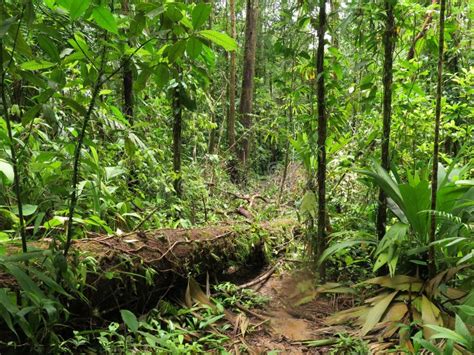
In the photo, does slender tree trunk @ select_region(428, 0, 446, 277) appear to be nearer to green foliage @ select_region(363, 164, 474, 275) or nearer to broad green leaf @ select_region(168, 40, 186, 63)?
green foliage @ select_region(363, 164, 474, 275)

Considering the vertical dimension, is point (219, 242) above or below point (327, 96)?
below

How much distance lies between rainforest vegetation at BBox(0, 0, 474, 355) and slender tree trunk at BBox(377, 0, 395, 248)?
0.05 ft

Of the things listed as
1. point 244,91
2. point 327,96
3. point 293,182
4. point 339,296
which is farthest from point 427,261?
point 244,91

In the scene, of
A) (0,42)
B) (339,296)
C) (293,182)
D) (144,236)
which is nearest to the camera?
(0,42)

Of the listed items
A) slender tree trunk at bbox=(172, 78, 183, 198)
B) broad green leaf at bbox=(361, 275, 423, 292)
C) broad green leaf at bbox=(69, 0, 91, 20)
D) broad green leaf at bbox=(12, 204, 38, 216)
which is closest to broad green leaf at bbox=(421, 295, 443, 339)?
broad green leaf at bbox=(361, 275, 423, 292)

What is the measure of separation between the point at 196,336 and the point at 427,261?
5.94 feet

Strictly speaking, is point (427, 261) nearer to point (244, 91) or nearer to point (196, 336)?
point (196, 336)

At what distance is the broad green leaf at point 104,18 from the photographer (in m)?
1.39

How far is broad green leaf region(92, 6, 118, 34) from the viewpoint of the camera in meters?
1.39

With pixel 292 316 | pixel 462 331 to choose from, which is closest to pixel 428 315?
pixel 462 331

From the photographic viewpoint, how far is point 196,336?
2.67 metres

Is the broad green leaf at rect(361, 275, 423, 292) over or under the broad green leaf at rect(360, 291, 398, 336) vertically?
over

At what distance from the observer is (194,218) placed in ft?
15.0

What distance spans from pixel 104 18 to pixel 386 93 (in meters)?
2.47
